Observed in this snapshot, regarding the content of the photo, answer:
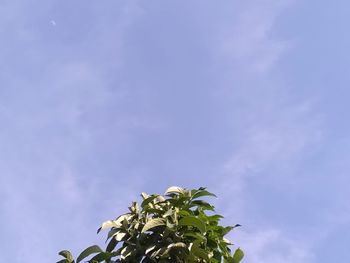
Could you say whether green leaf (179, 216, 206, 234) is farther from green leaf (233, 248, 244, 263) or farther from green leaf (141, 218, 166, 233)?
green leaf (233, 248, 244, 263)

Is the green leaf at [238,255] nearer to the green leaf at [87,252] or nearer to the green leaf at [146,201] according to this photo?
the green leaf at [146,201]

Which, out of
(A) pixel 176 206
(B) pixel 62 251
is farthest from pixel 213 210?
(B) pixel 62 251

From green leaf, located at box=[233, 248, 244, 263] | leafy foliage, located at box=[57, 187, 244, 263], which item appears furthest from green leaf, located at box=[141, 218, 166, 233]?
green leaf, located at box=[233, 248, 244, 263]

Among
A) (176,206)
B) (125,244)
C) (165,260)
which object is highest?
(176,206)

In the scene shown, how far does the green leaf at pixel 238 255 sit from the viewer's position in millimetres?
6832

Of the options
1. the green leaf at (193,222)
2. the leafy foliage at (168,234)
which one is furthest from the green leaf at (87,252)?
the green leaf at (193,222)

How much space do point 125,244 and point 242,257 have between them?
1.59 m

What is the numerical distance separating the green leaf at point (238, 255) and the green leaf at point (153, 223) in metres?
1.03

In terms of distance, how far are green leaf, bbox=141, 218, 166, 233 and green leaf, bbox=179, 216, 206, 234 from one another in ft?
0.80

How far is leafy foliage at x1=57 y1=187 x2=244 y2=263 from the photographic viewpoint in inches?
261

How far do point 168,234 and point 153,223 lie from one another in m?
0.24

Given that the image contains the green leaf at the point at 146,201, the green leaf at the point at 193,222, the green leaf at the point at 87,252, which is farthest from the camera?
the green leaf at the point at 146,201

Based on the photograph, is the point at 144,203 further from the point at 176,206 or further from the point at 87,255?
the point at 87,255

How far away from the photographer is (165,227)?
693 centimetres
